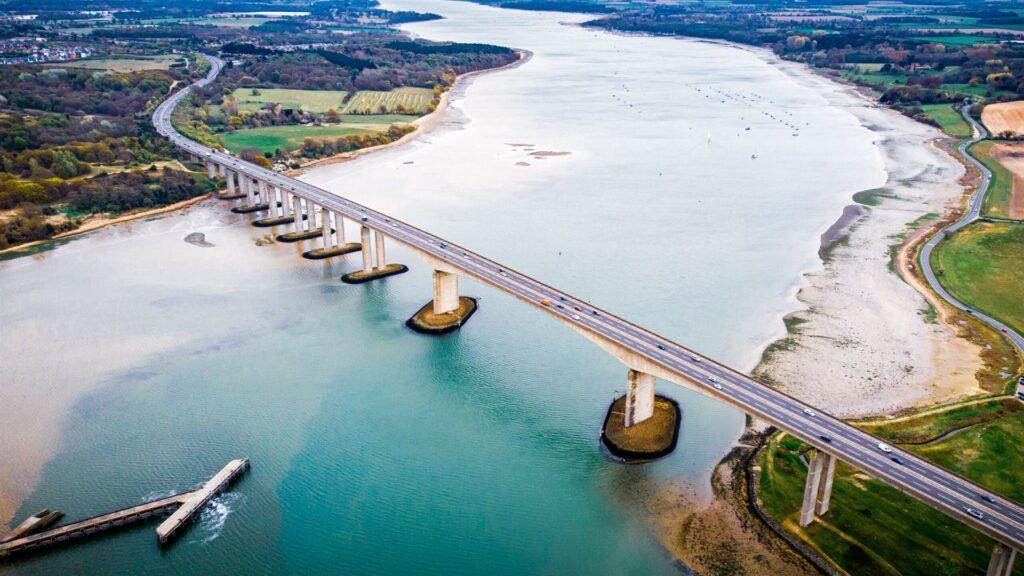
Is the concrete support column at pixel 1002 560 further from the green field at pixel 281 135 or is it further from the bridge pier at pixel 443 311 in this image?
the green field at pixel 281 135

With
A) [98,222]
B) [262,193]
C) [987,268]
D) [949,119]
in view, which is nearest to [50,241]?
[98,222]

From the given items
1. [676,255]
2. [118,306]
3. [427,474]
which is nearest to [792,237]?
[676,255]

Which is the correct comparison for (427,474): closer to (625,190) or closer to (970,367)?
(970,367)

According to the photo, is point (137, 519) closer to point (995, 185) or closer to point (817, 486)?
point (817, 486)

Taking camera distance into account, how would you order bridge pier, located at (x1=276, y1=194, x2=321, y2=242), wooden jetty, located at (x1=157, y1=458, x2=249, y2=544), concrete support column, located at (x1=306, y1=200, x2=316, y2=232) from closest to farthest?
wooden jetty, located at (x1=157, y1=458, x2=249, y2=544)
bridge pier, located at (x1=276, y1=194, x2=321, y2=242)
concrete support column, located at (x1=306, y1=200, x2=316, y2=232)

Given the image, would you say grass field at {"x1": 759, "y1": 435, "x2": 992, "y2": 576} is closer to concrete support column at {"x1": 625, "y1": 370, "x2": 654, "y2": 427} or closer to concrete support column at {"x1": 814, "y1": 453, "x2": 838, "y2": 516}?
concrete support column at {"x1": 814, "y1": 453, "x2": 838, "y2": 516}

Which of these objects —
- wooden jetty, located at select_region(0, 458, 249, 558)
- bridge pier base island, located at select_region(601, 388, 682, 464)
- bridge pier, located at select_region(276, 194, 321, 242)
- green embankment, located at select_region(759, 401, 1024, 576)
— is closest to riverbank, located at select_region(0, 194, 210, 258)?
bridge pier, located at select_region(276, 194, 321, 242)
